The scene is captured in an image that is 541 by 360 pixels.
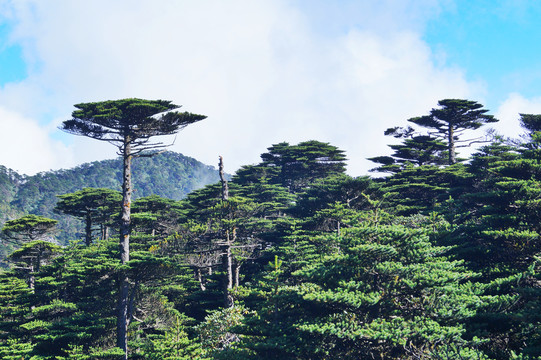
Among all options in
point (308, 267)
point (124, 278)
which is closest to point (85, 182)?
point (124, 278)

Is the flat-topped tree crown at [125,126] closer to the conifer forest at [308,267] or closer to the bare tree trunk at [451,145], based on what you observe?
the conifer forest at [308,267]

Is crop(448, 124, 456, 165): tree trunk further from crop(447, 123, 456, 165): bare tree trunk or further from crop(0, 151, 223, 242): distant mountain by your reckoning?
crop(0, 151, 223, 242): distant mountain

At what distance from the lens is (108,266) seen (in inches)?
754

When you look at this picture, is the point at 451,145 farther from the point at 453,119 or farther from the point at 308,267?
the point at 308,267

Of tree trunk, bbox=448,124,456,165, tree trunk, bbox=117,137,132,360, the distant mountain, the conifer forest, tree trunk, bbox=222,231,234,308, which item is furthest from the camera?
the distant mountain

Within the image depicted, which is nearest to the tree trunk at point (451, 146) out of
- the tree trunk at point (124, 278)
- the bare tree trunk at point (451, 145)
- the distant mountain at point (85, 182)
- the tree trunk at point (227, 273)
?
the bare tree trunk at point (451, 145)

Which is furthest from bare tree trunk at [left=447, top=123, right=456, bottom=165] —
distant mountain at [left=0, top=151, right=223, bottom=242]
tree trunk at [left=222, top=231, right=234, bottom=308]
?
distant mountain at [left=0, top=151, right=223, bottom=242]

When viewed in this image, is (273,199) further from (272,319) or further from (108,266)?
(272,319)

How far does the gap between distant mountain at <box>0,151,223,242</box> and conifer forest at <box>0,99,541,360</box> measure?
8022cm

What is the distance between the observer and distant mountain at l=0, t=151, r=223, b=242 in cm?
10981

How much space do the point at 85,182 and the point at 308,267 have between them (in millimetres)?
149026

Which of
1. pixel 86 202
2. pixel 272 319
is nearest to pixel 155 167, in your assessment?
pixel 86 202

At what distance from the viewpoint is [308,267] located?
14.5 metres

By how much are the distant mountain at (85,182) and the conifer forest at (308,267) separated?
263ft
